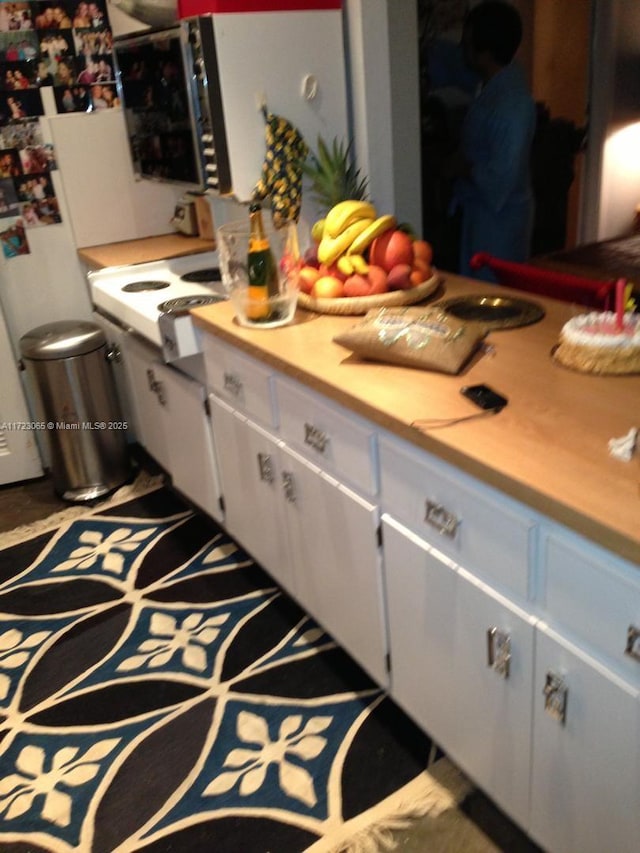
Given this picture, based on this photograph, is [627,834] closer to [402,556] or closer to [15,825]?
[402,556]

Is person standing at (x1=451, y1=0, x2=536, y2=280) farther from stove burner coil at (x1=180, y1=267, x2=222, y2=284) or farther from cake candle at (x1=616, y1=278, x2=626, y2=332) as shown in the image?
cake candle at (x1=616, y1=278, x2=626, y2=332)

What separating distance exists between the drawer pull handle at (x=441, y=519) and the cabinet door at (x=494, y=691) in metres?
0.08

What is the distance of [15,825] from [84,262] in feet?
6.62

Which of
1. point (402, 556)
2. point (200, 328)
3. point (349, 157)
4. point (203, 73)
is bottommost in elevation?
point (402, 556)

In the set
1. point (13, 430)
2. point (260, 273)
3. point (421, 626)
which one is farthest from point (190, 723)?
point (13, 430)

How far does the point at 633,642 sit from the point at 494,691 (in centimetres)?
38

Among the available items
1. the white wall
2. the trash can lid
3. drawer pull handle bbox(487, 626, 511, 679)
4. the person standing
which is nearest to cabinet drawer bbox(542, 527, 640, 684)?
drawer pull handle bbox(487, 626, 511, 679)

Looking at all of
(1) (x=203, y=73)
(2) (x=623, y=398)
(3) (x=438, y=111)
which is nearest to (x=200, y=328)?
(1) (x=203, y=73)

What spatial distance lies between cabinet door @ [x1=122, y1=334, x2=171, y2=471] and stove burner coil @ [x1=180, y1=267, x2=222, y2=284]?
0.26 m

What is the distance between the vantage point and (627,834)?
1129 mm

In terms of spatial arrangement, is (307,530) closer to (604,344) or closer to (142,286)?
(604,344)

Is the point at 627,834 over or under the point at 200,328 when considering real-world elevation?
under

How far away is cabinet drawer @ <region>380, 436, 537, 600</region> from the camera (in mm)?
1162

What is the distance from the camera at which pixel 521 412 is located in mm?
1284
